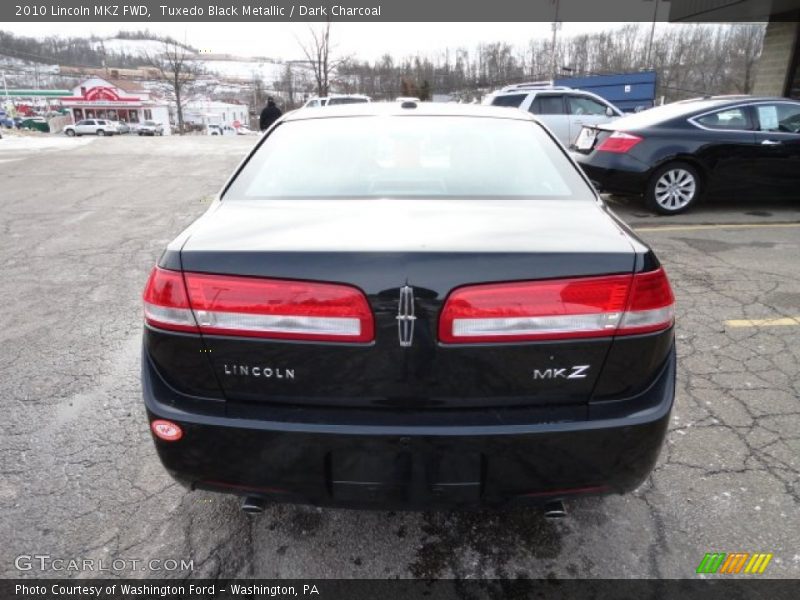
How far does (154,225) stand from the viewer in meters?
7.08

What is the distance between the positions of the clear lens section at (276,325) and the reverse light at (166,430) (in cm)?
33

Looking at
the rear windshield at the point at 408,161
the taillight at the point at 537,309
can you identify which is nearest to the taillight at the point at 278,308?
the taillight at the point at 537,309

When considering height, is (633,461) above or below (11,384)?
above

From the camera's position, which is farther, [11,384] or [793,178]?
[793,178]

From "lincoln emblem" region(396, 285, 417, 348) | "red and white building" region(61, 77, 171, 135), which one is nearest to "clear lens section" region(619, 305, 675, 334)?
"lincoln emblem" region(396, 285, 417, 348)

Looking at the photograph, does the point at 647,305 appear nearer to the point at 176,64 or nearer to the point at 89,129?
the point at 176,64

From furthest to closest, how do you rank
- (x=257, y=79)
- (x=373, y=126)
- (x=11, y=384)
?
(x=257, y=79)
(x=11, y=384)
(x=373, y=126)

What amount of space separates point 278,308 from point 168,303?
1.17 feet

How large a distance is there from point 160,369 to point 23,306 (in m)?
3.45

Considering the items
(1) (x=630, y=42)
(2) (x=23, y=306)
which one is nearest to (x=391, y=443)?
(2) (x=23, y=306)

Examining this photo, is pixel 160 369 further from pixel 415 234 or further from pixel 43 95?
pixel 43 95

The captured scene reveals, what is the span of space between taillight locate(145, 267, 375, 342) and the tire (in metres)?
6.52

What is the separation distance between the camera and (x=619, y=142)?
703 cm

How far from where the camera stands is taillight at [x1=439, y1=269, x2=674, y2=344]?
60.8 inches
